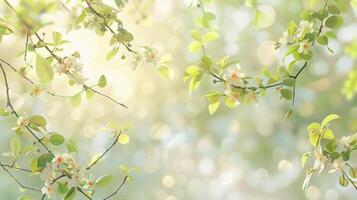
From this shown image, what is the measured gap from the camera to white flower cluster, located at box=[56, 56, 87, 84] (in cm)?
84

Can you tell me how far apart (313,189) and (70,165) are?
2.48m

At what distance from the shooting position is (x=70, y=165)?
84cm

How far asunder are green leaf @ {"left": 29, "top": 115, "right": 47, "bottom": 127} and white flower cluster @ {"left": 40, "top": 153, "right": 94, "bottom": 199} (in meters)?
0.06

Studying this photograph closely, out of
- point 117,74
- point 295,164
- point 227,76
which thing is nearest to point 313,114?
point 295,164

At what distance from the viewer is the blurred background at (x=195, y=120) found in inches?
118

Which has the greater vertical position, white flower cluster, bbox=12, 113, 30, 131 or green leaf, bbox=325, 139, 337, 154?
white flower cluster, bbox=12, 113, 30, 131

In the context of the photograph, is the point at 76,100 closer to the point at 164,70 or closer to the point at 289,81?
the point at 164,70

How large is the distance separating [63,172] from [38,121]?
0.08 m

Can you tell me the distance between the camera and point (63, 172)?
32.9 inches

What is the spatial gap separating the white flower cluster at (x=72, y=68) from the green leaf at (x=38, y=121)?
0.24 feet

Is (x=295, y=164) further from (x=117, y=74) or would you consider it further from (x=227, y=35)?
(x=117, y=74)

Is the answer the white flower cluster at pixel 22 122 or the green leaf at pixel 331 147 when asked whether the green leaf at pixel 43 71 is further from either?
the green leaf at pixel 331 147

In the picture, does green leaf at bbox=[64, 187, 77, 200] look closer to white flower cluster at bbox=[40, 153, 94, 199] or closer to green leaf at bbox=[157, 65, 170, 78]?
white flower cluster at bbox=[40, 153, 94, 199]

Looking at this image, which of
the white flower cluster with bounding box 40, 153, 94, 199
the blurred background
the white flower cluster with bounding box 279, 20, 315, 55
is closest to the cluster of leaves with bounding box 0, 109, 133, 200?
the white flower cluster with bounding box 40, 153, 94, 199
